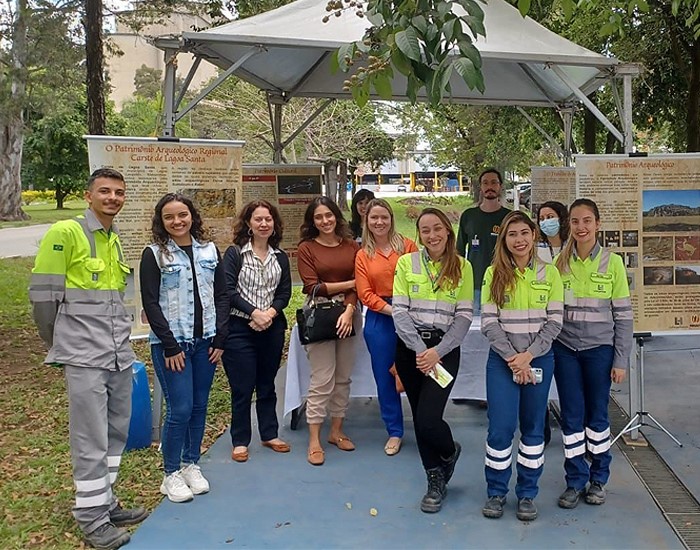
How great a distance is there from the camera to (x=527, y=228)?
138 inches

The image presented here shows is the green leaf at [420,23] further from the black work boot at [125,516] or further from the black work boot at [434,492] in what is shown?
the black work boot at [125,516]

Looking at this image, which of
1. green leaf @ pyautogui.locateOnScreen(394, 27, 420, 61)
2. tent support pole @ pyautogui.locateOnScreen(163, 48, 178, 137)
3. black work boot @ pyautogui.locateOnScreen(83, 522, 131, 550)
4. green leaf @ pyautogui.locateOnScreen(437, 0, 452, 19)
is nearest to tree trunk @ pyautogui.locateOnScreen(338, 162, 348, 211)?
tent support pole @ pyautogui.locateOnScreen(163, 48, 178, 137)

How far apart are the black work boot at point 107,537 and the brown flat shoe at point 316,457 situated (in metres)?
1.31

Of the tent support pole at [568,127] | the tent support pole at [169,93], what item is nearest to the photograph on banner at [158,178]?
the tent support pole at [169,93]

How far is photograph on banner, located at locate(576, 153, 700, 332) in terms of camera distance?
178 inches

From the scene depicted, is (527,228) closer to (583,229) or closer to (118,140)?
(583,229)

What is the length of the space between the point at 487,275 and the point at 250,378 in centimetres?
170

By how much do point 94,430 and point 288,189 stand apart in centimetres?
356

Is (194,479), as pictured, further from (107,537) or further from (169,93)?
(169,93)

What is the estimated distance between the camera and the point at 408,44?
7.12ft

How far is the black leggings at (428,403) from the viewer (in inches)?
144

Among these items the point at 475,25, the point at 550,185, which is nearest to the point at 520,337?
the point at 475,25

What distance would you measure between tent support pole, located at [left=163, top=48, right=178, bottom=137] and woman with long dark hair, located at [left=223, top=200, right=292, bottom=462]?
0.85 m

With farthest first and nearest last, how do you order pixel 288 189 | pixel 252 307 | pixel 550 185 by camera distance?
pixel 550 185 → pixel 288 189 → pixel 252 307
